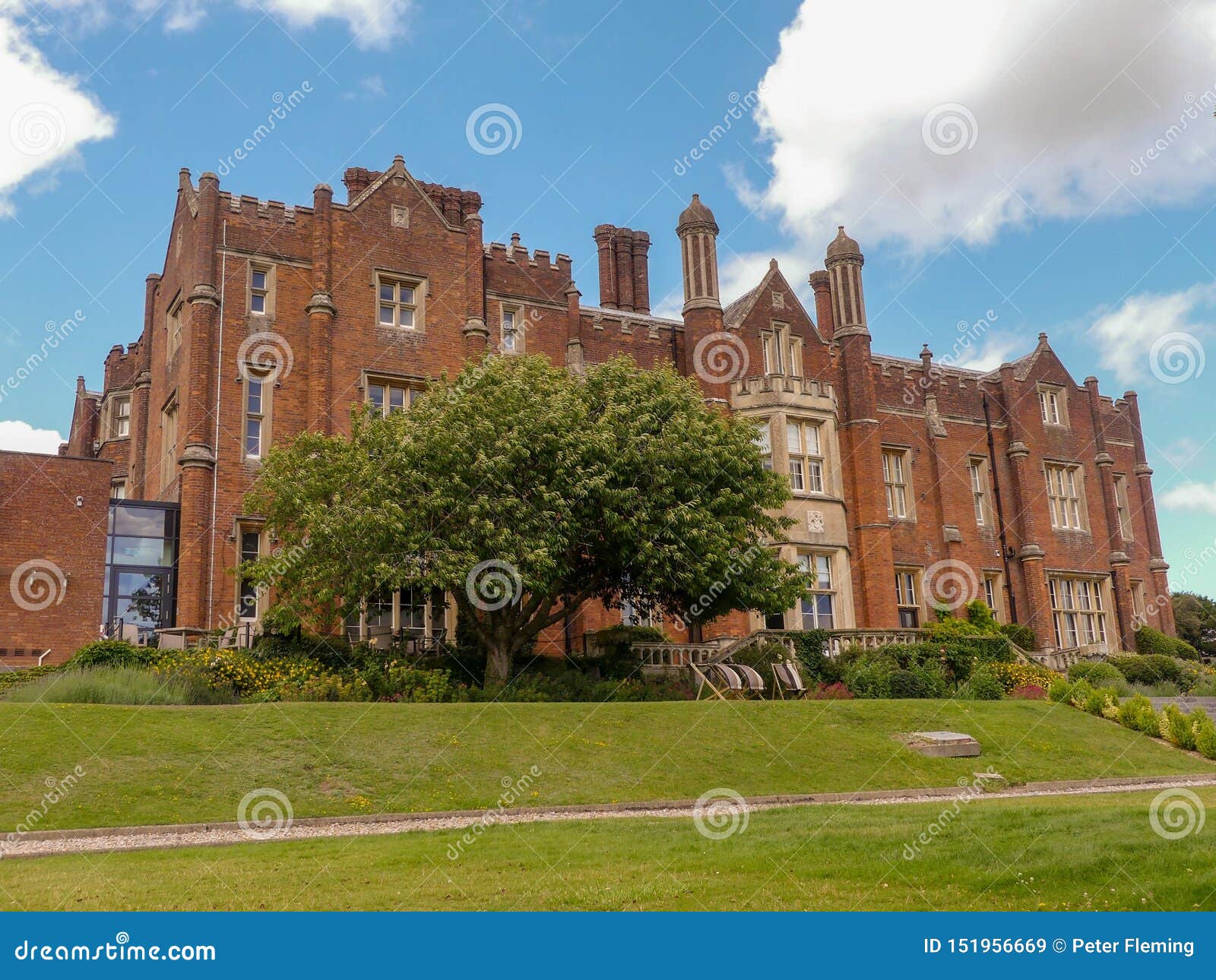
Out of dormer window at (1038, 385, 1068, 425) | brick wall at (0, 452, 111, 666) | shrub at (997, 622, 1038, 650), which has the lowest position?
shrub at (997, 622, 1038, 650)

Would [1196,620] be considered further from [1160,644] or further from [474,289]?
[474,289]

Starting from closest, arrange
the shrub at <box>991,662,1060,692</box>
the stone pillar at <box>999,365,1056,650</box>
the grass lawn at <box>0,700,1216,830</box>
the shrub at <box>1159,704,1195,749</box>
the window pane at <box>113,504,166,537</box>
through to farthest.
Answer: the grass lawn at <box>0,700,1216,830</box>, the shrub at <box>1159,704,1195,749</box>, the window pane at <box>113,504,166,537</box>, the shrub at <box>991,662,1060,692</box>, the stone pillar at <box>999,365,1056,650</box>

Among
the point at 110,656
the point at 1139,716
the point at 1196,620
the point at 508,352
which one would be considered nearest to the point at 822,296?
the point at 508,352

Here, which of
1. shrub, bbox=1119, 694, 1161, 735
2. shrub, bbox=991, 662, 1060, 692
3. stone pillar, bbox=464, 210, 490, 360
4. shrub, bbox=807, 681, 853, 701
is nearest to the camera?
shrub, bbox=1119, 694, 1161, 735

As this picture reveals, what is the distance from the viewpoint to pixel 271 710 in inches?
690

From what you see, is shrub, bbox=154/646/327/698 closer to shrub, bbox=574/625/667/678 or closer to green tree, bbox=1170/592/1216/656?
shrub, bbox=574/625/667/678

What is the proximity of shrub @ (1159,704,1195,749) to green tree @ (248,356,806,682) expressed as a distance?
7.86 metres

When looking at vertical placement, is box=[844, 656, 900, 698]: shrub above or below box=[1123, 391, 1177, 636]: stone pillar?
below

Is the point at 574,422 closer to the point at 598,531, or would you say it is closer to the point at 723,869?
the point at 598,531

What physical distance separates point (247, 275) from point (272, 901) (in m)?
22.0

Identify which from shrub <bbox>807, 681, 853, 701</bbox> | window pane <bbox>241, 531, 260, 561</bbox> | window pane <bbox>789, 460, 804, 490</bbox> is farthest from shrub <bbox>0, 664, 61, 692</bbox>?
window pane <bbox>789, 460, 804, 490</bbox>

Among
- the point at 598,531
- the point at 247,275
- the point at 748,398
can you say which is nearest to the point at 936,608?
the point at 748,398

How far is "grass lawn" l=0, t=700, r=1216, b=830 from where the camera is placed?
46.0 feet

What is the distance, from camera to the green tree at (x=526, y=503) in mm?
20922
